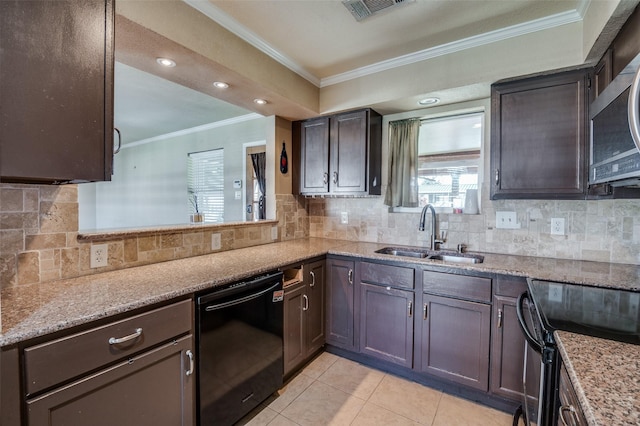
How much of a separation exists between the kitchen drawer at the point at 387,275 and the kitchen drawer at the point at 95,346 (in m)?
1.38

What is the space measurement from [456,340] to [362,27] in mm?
2246

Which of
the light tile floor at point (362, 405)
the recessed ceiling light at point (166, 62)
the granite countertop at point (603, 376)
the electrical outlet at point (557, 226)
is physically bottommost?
the light tile floor at point (362, 405)

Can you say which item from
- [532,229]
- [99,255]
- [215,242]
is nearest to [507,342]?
[532,229]

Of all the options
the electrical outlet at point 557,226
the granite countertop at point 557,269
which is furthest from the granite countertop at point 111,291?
the electrical outlet at point 557,226

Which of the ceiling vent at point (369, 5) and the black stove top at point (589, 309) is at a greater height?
the ceiling vent at point (369, 5)

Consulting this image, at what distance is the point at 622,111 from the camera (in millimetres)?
1152

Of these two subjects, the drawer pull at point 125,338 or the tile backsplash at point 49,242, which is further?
the tile backsplash at point 49,242

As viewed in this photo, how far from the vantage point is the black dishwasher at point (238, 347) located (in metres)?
1.54

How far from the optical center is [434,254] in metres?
2.53

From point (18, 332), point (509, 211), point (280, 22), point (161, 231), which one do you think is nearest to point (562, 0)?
point (509, 211)

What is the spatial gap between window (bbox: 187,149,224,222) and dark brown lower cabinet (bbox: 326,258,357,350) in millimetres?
2920

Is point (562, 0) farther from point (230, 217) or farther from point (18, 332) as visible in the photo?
point (230, 217)

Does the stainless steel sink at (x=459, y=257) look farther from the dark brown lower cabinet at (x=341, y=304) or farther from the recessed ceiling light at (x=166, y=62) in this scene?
the recessed ceiling light at (x=166, y=62)

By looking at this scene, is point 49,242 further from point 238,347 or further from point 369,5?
point 369,5
